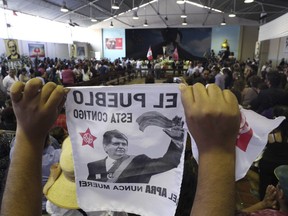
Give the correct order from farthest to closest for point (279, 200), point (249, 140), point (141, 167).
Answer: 1. point (279, 200)
2. point (141, 167)
3. point (249, 140)

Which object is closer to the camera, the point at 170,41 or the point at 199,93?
the point at 199,93

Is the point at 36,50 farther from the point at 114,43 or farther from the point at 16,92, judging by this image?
the point at 16,92

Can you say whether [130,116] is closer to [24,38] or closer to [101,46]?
[24,38]

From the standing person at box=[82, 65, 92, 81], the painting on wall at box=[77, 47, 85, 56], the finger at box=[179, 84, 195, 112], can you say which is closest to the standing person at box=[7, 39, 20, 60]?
the standing person at box=[82, 65, 92, 81]

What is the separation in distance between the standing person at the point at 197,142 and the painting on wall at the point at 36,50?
14.4 m

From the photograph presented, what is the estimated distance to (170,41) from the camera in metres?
20.2

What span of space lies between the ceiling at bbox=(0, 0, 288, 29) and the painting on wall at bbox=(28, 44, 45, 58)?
1.70 meters

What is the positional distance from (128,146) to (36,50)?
14.6m

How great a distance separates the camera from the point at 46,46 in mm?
14789

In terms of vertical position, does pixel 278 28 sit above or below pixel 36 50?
above

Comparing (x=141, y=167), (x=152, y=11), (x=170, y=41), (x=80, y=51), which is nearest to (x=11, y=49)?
(x=141, y=167)

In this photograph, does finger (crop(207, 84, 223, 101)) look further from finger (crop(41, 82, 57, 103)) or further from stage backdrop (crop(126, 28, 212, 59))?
stage backdrop (crop(126, 28, 212, 59))

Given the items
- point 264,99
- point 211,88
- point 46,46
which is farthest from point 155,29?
point 211,88

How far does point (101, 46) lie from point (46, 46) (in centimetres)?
664
